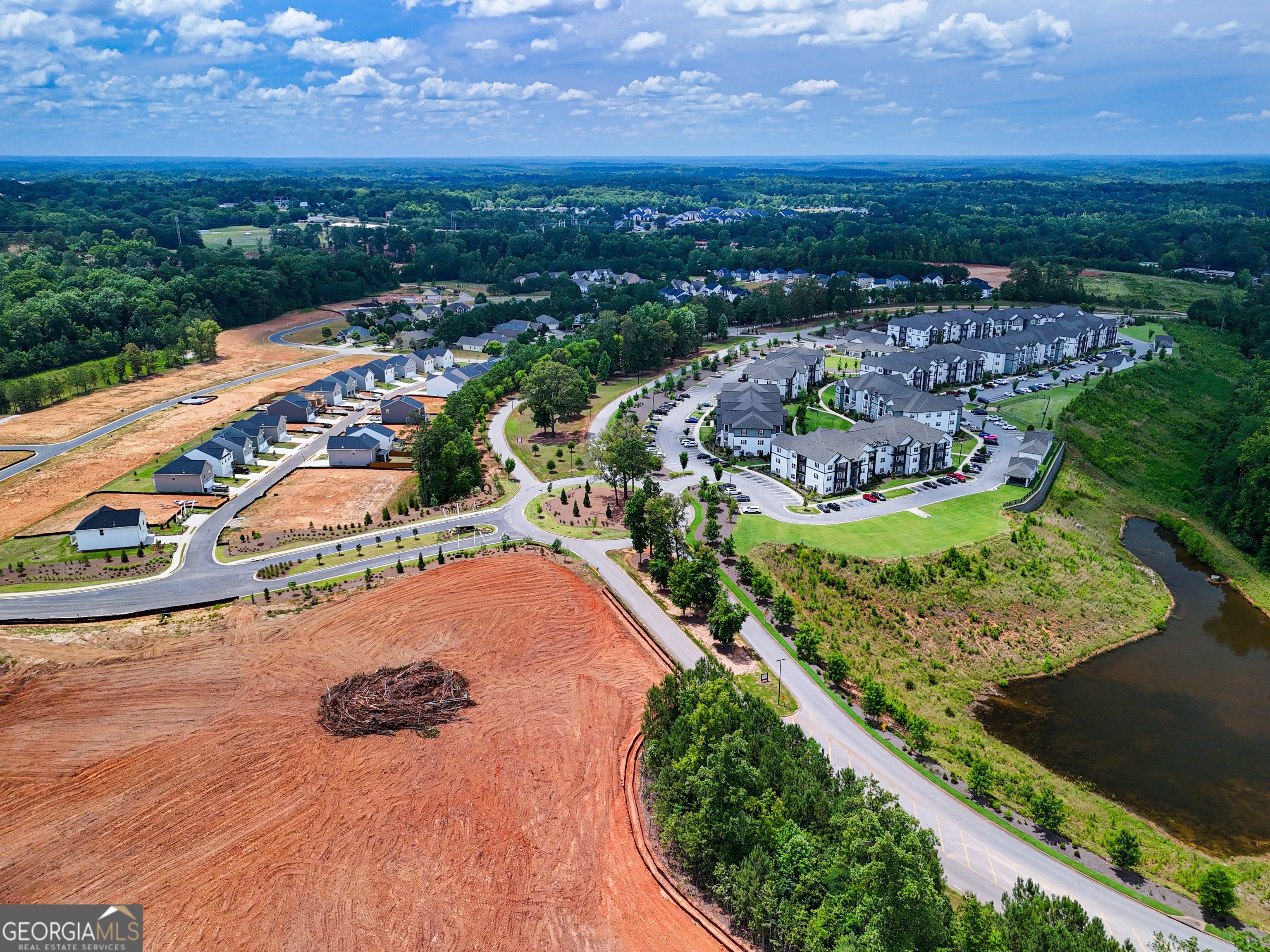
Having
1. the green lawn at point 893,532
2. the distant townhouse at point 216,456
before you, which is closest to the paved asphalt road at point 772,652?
the green lawn at point 893,532

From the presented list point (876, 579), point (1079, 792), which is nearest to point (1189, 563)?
point (876, 579)

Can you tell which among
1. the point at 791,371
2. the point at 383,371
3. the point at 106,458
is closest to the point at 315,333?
the point at 383,371

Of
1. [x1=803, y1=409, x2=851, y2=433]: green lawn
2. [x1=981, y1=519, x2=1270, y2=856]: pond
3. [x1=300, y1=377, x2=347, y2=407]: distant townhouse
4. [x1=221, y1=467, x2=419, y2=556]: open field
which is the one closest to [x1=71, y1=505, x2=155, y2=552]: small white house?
[x1=221, y1=467, x2=419, y2=556]: open field

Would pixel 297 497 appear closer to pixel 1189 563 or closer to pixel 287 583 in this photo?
pixel 287 583

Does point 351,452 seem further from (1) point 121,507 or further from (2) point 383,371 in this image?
(2) point 383,371

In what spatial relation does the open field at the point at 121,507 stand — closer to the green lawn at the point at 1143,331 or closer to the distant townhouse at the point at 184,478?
the distant townhouse at the point at 184,478

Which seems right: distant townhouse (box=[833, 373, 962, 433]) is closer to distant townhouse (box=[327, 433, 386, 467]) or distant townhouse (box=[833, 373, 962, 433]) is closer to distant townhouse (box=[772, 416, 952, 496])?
distant townhouse (box=[772, 416, 952, 496])
